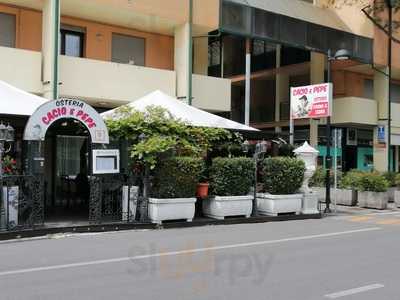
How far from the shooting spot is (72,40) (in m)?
21.2

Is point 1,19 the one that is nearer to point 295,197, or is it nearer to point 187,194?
point 187,194

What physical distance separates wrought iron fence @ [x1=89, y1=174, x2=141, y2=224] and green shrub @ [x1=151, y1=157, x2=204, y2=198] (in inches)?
20.4

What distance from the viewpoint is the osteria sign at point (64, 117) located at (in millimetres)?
12914

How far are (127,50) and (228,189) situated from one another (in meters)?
9.06

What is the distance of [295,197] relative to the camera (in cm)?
1695

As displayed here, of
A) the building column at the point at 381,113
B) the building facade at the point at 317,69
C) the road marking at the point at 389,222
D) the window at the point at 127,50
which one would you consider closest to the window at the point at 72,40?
the window at the point at 127,50

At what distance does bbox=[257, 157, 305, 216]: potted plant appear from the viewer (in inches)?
651

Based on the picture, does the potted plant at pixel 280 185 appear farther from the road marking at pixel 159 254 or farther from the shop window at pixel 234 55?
the shop window at pixel 234 55

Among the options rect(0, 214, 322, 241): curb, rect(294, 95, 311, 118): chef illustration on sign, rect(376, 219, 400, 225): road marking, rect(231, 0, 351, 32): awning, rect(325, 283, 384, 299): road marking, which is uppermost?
rect(231, 0, 351, 32): awning

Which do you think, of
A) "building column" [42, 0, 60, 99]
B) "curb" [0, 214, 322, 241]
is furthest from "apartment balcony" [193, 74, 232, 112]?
"curb" [0, 214, 322, 241]

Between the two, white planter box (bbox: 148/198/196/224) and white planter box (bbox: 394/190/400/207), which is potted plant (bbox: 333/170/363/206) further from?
white planter box (bbox: 148/198/196/224)

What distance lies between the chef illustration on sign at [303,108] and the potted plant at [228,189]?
5073mm

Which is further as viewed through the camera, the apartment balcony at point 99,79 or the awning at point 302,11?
the awning at point 302,11

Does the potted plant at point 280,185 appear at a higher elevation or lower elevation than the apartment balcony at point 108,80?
lower
